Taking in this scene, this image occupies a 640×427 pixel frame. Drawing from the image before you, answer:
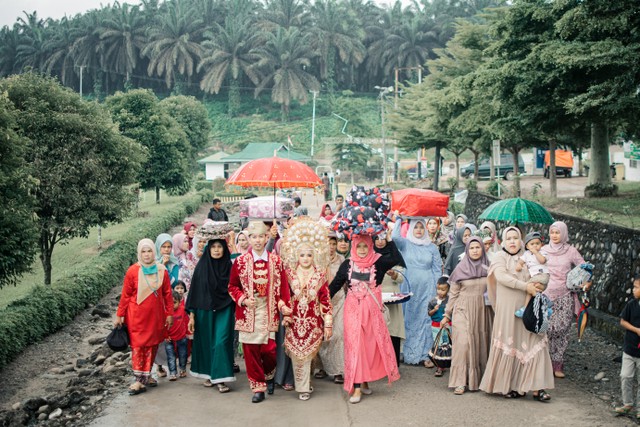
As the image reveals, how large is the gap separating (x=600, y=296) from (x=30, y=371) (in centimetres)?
853

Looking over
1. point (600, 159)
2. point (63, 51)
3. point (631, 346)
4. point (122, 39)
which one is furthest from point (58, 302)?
point (63, 51)

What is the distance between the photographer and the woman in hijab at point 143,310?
8164mm

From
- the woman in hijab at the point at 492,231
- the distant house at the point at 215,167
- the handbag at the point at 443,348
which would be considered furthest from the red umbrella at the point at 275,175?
the distant house at the point at 215,167

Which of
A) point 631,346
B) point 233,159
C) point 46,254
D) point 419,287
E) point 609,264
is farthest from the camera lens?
point 233,159

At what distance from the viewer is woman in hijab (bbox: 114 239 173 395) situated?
8.16 metres

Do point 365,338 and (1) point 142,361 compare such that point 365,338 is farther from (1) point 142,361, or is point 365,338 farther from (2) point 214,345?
(1) point 142,361

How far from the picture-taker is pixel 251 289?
25.7 feet

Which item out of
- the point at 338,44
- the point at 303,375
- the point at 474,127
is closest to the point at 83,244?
the point at 474,127

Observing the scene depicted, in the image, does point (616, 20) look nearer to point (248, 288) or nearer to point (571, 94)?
point (571, 94)

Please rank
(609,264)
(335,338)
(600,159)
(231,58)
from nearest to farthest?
1. (335,338)
2. (609,264)
3. (600,159)
4. (231,58)

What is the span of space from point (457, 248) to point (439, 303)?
63.6 inches

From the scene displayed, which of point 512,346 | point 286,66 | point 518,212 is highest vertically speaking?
point 286,66

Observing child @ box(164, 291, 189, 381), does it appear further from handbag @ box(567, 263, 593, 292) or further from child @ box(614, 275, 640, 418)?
child @ box(614, 275, 640, 418)

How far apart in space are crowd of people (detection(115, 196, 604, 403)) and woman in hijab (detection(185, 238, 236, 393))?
0.01m
